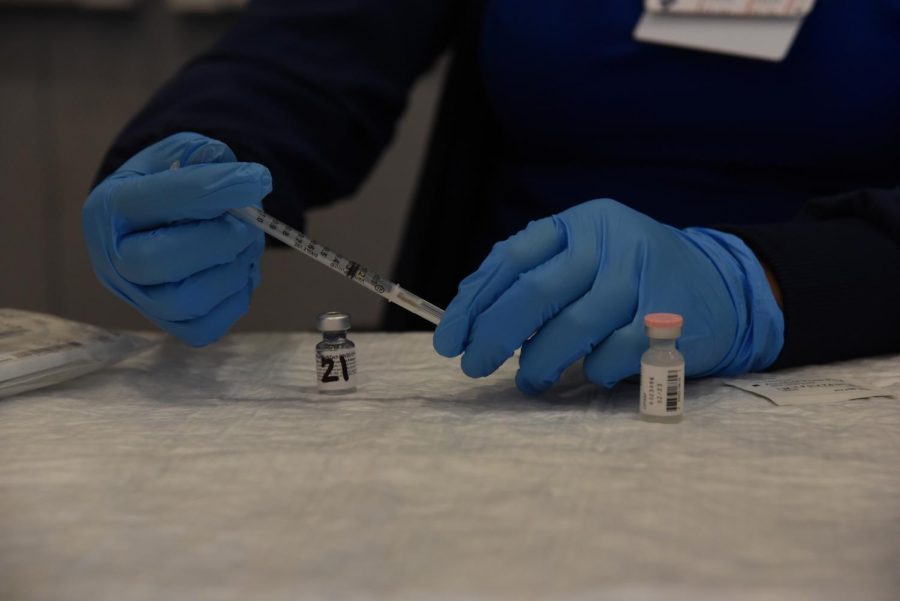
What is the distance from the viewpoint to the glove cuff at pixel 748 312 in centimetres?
84

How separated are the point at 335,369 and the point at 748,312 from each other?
353 millimetres

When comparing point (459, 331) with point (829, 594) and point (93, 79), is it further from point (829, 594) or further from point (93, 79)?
point (93, 79)

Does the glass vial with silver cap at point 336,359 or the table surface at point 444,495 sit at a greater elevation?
the glass vial with silver cap at point 336,359

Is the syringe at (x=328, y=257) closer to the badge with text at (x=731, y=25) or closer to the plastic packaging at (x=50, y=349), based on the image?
the plastic packaging at (x=50, y=349)

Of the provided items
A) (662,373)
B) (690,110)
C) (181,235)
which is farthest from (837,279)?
(181,235)

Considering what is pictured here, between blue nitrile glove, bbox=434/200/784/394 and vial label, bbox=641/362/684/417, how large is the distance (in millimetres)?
37

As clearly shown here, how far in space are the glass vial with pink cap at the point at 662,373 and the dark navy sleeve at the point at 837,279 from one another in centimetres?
17

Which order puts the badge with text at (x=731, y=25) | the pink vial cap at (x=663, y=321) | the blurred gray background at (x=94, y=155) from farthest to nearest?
the blurred gray background at (x=94, y=155)
the badge with text at (x=731, y=25)
the pink vial cap at (x=663, y=321)

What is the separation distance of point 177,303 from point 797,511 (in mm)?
569

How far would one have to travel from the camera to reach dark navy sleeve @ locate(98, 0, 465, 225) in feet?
3.80

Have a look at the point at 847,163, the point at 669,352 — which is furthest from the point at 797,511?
the point at 847,163

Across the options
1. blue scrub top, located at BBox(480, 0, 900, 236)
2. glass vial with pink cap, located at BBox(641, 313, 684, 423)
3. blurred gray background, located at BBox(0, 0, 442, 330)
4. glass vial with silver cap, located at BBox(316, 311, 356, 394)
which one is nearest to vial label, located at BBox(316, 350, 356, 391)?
glass vial with silver cap, located at BBox(316, 311, 356, 394)

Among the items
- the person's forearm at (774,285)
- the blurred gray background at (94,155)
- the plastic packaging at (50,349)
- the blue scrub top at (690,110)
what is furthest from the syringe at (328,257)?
the blurred gray background at (94,155)

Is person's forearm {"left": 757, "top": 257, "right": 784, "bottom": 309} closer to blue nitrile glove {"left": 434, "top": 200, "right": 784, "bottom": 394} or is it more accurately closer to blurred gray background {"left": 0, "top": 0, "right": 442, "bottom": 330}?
blue nitrile glove {"left": 434, "top": 200, "right": 784, "bottom": 394}
